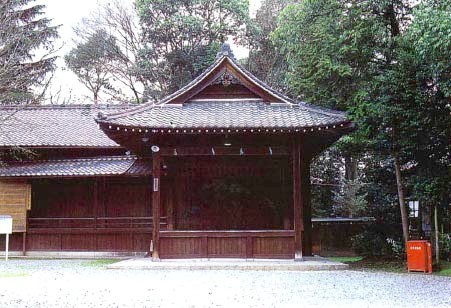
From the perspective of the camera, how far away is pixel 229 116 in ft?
51.8

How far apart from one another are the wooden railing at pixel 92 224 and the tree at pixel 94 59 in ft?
59.9

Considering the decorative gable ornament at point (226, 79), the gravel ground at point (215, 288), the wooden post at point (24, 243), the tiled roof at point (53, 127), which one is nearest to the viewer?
the gravel ground at point (215, 288)


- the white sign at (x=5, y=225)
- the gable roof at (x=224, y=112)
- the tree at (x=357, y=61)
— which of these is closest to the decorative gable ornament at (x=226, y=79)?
the gable roof at (x=224, y=112)

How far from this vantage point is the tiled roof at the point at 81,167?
18281mm

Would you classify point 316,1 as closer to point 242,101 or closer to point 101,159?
point 242,101

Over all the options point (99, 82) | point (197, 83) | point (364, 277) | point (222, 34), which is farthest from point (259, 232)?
point (99, 82)

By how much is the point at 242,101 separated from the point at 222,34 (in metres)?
17.2

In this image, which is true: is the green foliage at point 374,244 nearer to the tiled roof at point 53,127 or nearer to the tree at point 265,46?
the tiled roof at point 53,127

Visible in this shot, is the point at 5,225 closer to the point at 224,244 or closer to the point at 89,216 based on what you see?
the point at 89,216

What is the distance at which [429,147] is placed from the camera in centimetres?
1486

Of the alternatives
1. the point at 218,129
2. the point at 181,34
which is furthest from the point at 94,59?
the point at 218,129

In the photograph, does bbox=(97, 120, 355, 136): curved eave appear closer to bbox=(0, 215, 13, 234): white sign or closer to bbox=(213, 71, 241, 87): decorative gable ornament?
bbox=(213, 71, 241, 87): decorative gable ornament

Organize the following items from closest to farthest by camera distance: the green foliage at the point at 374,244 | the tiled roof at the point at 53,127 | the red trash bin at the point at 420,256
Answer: the red trash bin at the point at 420,256 < the green foliage at the point at 374,244 < the tiled roof at the point at 53,127

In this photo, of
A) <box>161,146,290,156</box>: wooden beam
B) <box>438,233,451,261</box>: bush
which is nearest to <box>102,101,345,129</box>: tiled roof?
<box>161,146,290,156</box>: wooden beam
